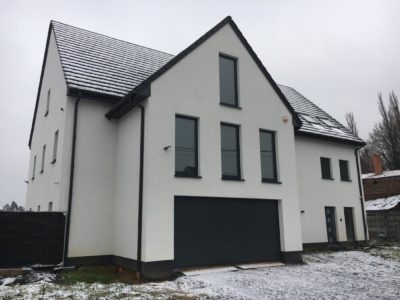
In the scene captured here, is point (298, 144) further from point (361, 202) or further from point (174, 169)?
point (174, 169)

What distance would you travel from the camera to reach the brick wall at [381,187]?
A: 25203 millimetres

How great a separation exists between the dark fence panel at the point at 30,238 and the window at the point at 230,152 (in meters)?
5.73

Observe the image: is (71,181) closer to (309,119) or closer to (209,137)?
(209,137)

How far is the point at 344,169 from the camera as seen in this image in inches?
741

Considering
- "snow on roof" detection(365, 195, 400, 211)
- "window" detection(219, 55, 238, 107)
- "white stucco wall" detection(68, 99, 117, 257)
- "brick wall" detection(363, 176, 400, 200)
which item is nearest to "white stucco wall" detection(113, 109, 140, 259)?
"white stucco wall" detection(68, 99, 117, 257)

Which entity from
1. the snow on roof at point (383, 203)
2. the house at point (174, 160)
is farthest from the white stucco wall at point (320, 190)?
the snow on roof at point (383, 203)

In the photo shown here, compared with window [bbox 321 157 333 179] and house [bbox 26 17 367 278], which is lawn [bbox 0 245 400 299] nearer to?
house [bbox 26 17 367 278]

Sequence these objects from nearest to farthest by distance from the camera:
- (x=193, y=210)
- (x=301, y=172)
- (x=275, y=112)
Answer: (x=193, y=210), (x=275, y=112), (x=301, y=172)

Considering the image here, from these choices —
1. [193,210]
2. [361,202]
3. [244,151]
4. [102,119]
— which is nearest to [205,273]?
[193,210]

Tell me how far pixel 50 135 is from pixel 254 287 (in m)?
10.5

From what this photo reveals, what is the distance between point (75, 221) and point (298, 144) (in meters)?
11.1

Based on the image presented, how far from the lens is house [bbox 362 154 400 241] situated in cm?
2117

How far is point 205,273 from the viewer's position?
33.2ft

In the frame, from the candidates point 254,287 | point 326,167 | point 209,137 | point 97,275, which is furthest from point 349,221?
point 97,275
